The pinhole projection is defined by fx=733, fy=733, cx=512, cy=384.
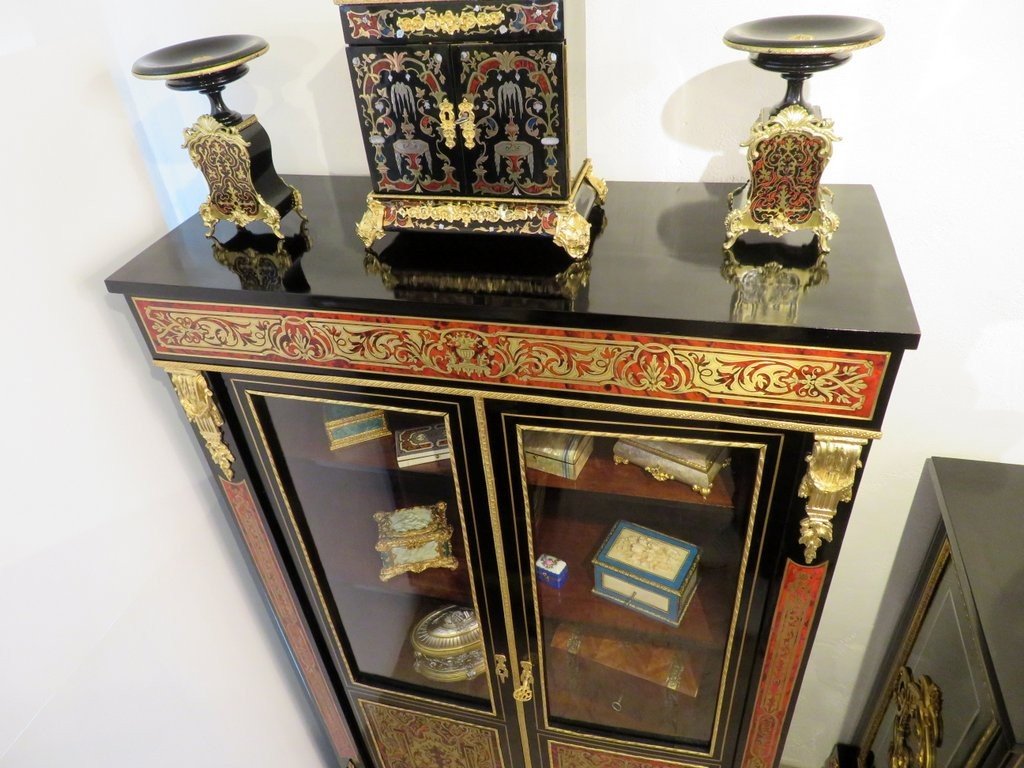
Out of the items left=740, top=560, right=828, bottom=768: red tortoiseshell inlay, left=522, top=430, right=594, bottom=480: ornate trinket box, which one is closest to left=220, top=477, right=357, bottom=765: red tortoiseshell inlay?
left=522, top=430, right=594, bottom=480: ornate trinket box

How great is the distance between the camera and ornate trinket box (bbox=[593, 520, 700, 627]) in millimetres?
1168

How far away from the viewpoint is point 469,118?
0.90 m

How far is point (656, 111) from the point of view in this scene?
1.07 meters

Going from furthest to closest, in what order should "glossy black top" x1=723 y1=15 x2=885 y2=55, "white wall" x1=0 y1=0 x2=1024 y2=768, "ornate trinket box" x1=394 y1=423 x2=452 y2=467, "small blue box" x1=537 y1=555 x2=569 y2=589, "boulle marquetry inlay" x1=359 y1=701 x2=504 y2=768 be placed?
"boulle marquetry inlay" x1=359 y1=701 x2=504 y2=768
"small blue box" x1=537 y1=555 x2=569 y2=589
"ornate trinket box" x1=394 y1=423 x2=452 y2=467
"white wall" x1=0 y1=0 x2=1024 y2=768
"glossy black top" x1=723 y1=15 x2=885 y2=55

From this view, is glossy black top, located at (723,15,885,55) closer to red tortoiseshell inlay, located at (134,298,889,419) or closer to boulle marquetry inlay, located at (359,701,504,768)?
red tortoiseshell inlay, located at (134,298,889,419)

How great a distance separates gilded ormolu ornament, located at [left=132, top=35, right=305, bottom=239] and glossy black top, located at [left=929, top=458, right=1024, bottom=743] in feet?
3.68

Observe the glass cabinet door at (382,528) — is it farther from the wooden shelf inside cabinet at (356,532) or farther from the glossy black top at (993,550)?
the glossy black top at (993,550)

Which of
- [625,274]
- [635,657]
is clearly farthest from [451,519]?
[625,274]

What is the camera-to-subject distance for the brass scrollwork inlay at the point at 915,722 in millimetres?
1170

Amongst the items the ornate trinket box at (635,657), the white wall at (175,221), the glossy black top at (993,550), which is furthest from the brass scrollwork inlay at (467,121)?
the glossy black top at (993,550)

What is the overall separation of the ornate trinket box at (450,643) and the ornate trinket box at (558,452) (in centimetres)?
47

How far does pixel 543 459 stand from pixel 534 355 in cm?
22

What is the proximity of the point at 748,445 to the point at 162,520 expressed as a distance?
37.8 inches

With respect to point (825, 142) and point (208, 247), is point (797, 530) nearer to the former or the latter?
point (825, 142)
